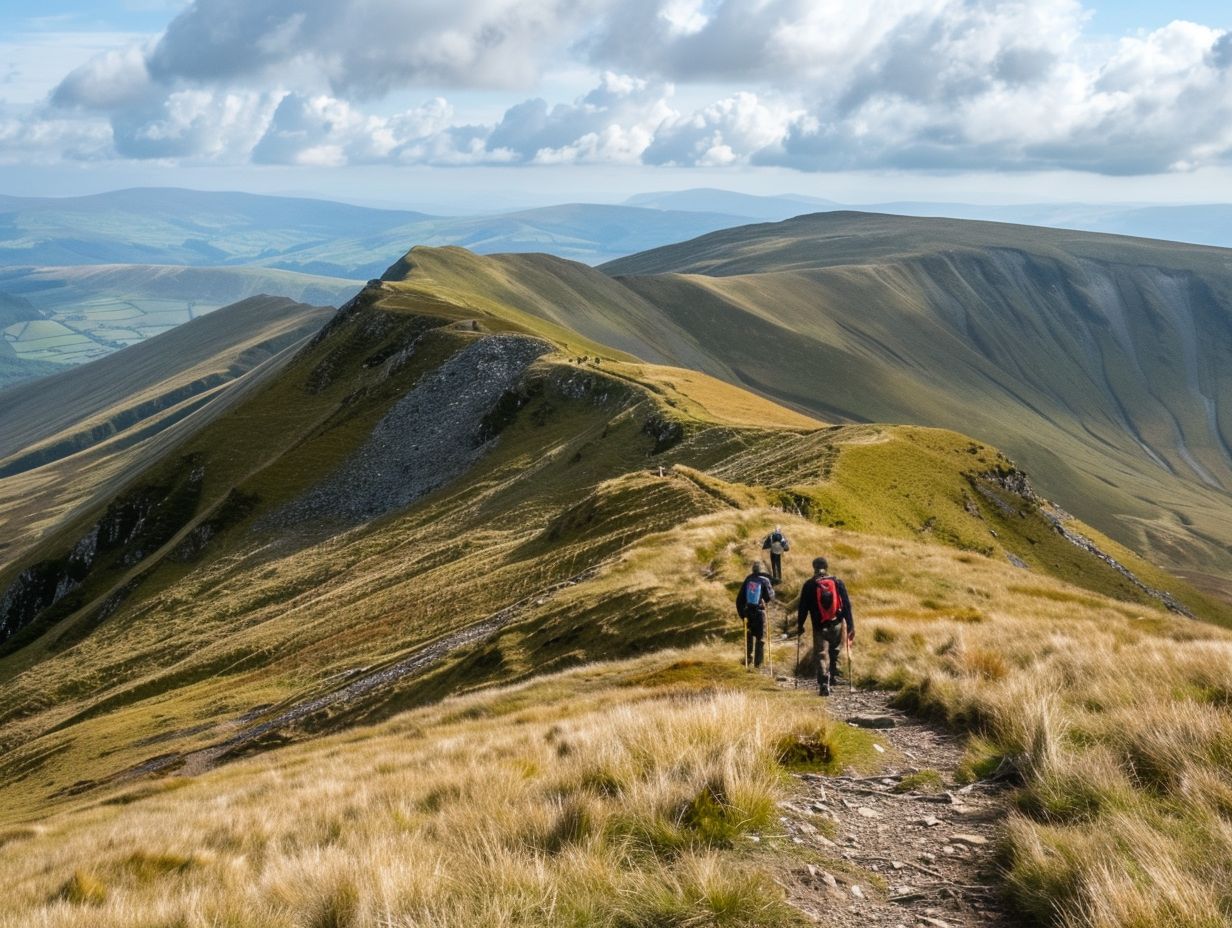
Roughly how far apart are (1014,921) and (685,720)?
5.50m

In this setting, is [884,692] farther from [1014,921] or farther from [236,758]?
[236,758]

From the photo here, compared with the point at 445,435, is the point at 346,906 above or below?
above

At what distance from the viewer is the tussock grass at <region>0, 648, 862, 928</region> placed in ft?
27.9

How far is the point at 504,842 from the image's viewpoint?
1023 cm

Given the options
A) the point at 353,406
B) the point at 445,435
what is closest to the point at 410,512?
the point at 445,435

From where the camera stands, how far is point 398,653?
46.8m

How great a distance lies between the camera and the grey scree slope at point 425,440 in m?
95.4

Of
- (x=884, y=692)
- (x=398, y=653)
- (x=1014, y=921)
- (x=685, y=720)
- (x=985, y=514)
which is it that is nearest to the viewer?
(x=1014, y=921)

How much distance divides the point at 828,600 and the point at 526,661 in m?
16.7

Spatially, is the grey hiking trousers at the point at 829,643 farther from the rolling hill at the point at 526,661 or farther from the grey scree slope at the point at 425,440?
the grey scree slope at the point at 425,440

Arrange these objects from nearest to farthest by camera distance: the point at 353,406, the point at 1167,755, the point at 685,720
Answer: the point at 1167,755 → the point at 685,720 → the point at 353,406

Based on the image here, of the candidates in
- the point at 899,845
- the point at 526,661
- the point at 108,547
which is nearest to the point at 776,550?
the point at 526,661

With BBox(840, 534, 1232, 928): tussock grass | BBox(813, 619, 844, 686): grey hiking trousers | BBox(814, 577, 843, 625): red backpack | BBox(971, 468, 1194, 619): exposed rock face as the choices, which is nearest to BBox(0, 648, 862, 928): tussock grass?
BBox(813, 619, 844, 686): grey hiking trousers

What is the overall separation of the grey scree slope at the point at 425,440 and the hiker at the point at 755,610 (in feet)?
238
